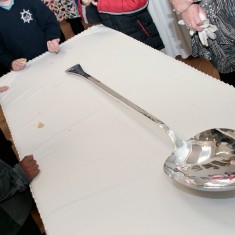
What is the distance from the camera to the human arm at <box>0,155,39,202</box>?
0.78 meters

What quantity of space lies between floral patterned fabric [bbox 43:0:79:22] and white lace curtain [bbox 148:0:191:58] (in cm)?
93

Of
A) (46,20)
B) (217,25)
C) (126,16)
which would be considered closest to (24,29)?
(46,20)

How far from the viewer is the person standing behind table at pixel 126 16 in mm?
1479

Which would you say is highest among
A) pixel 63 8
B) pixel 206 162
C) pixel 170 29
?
pixel 63 8

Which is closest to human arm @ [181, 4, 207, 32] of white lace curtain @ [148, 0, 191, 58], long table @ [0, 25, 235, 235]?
long table @ [0, 25, 235, 235]

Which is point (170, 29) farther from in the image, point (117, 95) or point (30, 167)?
point (30, 167)

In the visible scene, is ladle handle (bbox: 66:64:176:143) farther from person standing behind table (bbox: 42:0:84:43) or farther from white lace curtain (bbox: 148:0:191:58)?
person standing behind table (bbox: 42:0:84:43)

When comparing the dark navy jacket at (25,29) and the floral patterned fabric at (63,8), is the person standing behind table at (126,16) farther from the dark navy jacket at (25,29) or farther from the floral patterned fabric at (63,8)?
the floral patterned fabric at (63,8)

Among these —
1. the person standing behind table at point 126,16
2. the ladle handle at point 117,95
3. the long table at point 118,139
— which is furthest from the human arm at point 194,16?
the person standing behind table at point 126,16

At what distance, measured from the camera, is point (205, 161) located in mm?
620

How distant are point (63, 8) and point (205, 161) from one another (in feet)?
7.94

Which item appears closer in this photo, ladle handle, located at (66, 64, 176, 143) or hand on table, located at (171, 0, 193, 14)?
ladle handle, located at (66, 64, 176, 143)

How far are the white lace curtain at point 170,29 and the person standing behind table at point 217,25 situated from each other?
39.3 inches

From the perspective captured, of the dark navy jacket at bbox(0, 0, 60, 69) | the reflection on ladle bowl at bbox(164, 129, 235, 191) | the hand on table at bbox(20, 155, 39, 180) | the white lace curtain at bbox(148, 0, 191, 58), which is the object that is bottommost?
the white lace curtain at bbox(148, 0, 191, 58)
